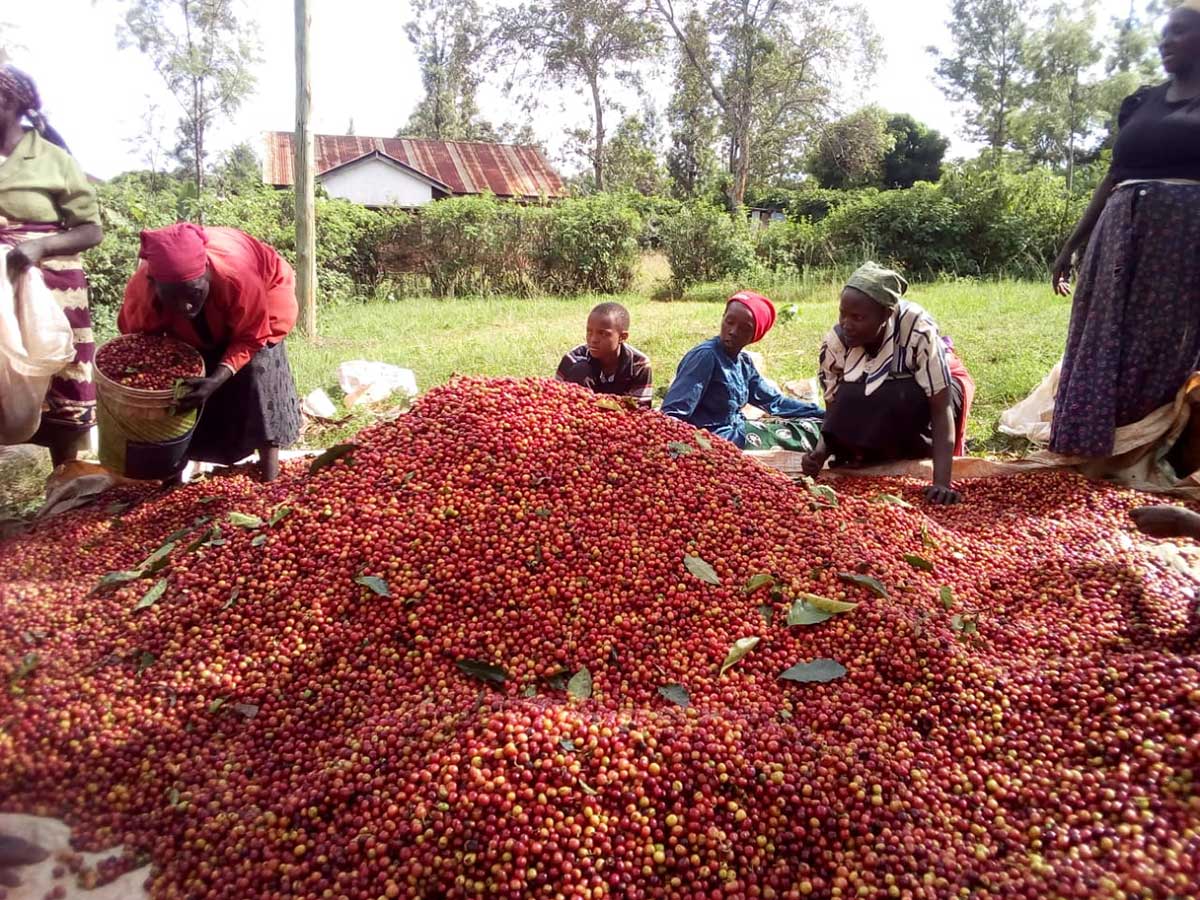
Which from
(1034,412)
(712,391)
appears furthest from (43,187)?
(1034,412)

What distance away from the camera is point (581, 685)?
5.78 feet

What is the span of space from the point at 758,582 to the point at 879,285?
1537 mm

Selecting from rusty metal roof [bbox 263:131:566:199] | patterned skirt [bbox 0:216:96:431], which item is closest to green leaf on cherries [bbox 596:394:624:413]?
patterned skirt [bbox 0:216:96:431]

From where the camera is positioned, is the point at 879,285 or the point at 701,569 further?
the point at 879,285

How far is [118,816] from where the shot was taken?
156cm

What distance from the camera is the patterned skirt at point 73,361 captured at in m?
3.21

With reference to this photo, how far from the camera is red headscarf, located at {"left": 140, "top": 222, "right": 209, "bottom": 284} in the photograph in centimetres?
258

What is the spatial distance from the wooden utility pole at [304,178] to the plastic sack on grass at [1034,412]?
18.8 feet

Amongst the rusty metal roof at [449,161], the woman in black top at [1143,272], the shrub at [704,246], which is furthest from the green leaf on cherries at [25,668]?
the rusty metal roof at [449,161]

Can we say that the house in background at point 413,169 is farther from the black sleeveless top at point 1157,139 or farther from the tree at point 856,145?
the black sleeveless top at point 1157,139

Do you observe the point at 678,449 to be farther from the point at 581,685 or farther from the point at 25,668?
the point at 25,668

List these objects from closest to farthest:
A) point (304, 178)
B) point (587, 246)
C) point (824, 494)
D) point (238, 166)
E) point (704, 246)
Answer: point (824, 494)
point (304, 178)
point (587, 246)
point (704, 246)
point (238, 166)

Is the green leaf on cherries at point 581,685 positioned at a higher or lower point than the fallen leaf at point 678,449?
lower

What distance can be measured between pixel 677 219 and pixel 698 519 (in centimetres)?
1074
